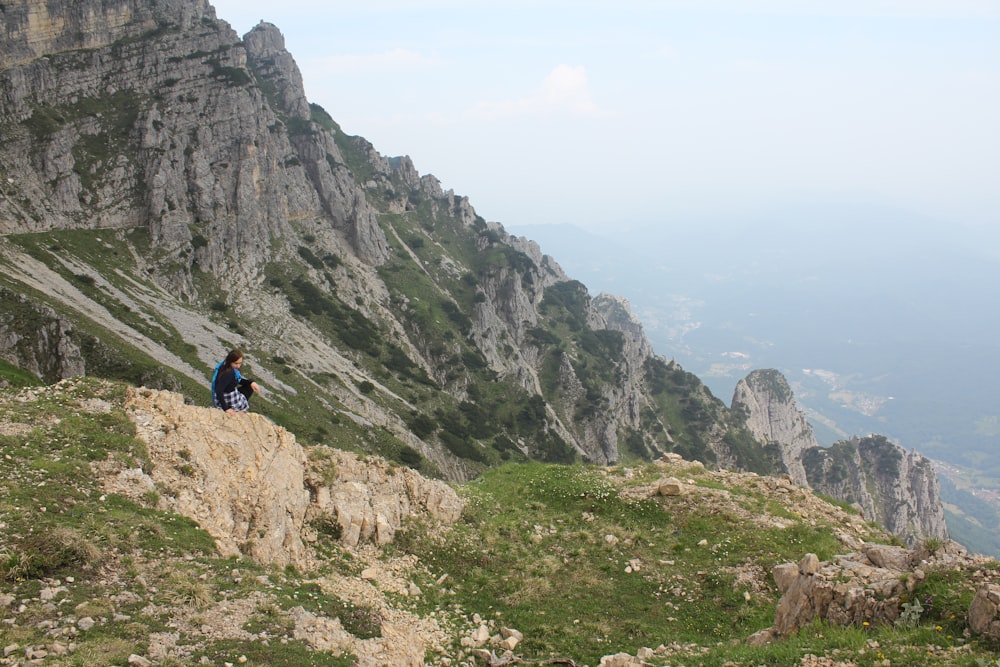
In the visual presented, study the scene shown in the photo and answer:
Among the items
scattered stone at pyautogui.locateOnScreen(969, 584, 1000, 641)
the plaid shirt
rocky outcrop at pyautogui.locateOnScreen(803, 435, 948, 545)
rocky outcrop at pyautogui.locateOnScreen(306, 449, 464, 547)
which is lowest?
rocky outcrop at pyautogui.locateOnScreen(803, 435, 948, 545)

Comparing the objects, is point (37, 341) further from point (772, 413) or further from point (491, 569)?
point (772, 413)

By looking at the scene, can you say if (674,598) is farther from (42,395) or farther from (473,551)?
(42,395)

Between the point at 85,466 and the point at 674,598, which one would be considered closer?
the point at 85,466

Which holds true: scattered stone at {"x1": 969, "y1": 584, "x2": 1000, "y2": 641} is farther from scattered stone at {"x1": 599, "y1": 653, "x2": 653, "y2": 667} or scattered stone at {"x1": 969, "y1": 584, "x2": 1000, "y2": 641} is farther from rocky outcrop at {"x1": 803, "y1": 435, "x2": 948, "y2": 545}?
rocky outcrop at {"x1": 803, "y1": 435, "x2": 948, "y2": 545}

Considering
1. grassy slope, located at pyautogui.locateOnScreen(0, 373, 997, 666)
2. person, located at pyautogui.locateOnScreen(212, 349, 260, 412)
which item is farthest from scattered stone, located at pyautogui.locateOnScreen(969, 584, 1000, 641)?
person, located at pyautogui.locateOnScreen(212, 349, 260, 412)

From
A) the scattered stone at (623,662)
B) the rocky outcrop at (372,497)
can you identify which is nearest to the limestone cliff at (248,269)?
the rocky outcrop at (372,497)

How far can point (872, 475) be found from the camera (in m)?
146

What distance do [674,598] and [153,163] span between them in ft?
320

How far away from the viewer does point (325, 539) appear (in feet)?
59.6

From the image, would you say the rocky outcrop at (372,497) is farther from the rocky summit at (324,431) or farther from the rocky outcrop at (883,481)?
the rocky outcrop at (883,481)

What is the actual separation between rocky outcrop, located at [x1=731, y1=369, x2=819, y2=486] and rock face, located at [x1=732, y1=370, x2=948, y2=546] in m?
0.36

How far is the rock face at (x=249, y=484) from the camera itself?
51.8 ft

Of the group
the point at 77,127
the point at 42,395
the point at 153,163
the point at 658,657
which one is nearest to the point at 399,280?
the point at 153,163

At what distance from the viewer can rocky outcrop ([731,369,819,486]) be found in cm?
16000
